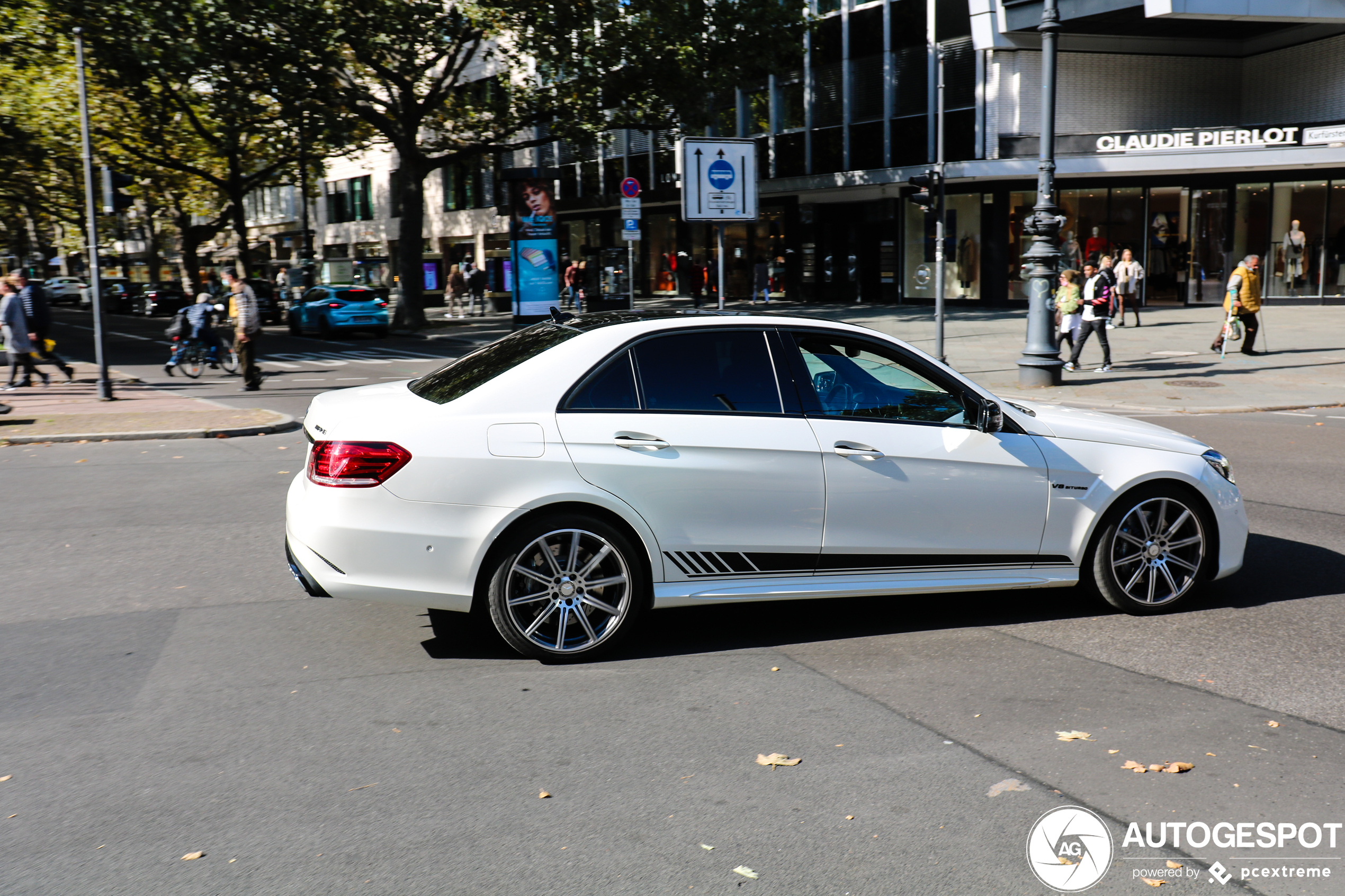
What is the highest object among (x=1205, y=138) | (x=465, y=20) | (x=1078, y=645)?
(x=465, y=20)

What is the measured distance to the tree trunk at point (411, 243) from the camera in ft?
112

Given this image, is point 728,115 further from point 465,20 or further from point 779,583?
point 779,583

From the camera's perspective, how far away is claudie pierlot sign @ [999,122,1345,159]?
29.0 m

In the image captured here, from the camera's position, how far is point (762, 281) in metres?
38.9

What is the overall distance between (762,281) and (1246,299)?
1954cm

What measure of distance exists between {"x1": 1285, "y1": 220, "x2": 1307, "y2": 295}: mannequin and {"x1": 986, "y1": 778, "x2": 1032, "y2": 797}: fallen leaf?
31.7 metres

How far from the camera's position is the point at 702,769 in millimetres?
4168

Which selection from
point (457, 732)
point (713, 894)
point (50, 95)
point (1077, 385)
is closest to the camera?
point (713, 894)

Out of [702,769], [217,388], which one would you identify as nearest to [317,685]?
[702,769]

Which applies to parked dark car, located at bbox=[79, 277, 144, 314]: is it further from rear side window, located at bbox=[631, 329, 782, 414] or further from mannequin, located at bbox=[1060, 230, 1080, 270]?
rear side window, located at bbox=[631, 329, 782, 414]

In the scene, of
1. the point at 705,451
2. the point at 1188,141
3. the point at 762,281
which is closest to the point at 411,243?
the point at 762,281

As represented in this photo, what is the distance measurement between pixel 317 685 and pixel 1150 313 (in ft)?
98.1

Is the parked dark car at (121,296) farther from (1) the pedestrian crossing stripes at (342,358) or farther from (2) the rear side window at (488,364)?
(2) the rear side window at (488,364)

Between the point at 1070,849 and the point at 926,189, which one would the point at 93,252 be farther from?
the point at 1070,849
